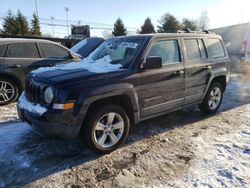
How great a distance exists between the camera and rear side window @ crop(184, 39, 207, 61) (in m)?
4.95

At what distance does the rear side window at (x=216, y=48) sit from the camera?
5.56m

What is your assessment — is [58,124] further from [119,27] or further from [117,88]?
[119,27]

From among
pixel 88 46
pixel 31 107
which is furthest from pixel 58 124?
pixel 88 46

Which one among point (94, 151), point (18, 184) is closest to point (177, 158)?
point (94, 151)

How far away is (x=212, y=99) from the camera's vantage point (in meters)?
5.82

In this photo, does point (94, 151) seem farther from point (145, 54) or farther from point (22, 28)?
point (22, 28)

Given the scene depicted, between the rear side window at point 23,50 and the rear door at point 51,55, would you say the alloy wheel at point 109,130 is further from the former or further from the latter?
the rear side window at point 23,50

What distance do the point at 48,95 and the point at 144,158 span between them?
166cm

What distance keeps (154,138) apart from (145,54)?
4.85 ft

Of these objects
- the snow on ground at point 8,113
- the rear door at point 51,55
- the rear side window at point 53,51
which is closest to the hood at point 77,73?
the snow on ground at point 8,113

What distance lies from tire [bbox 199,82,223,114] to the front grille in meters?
3.55

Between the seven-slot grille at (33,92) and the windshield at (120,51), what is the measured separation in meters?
1.30

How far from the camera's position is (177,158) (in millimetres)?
3781

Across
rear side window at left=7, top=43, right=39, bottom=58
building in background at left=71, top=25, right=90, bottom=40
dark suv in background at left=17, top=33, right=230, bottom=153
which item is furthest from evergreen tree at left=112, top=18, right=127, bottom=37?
dark suv in background at left=17, top=33, right=230, bottom=153
